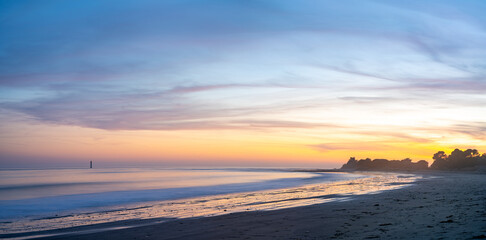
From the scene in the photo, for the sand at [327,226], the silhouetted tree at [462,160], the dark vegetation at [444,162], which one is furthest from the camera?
the dark vegetation at [444,162]

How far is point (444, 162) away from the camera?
263 ft

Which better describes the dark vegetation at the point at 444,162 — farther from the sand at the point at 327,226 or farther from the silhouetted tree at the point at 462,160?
the sand at the point at 327,226

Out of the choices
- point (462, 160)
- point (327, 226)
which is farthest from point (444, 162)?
point (327, 226)

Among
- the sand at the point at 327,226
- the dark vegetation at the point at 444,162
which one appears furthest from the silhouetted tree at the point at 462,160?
the sand at the point at 327,226

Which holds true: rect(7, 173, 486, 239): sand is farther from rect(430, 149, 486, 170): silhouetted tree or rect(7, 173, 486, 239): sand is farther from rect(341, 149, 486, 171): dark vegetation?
rect(430, 149, 486, 170): silhouetted tree

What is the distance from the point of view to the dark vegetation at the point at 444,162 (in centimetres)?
7006

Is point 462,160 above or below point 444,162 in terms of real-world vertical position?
above

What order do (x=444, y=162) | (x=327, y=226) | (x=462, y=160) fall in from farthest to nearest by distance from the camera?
(x=444, y=162) → (x=462, y=160) → (x=327, y=226)

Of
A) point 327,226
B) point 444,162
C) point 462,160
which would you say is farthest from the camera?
point 444,162

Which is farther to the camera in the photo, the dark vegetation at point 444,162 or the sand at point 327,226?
the dark vegetation at point 444,162

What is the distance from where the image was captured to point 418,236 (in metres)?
7.98

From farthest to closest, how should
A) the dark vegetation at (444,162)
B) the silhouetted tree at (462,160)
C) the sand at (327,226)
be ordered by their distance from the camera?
the dark vegetation at (444,162) < the silhouetted tree at (462,160) < the sand at (327,226)

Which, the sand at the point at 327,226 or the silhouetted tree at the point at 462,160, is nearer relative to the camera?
the sand at the point at 327,226

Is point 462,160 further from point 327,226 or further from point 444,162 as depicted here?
point 327,226
